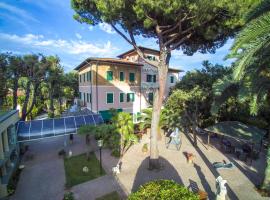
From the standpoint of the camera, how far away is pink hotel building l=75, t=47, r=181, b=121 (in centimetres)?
2336

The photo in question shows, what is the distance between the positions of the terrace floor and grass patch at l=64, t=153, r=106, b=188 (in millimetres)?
461

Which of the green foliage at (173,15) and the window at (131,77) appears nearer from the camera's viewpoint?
the green foliage at (173,15)

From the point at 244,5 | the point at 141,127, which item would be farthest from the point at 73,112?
the point at 244,5

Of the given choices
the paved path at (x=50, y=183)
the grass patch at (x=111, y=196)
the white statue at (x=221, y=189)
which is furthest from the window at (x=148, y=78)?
the white statue at (x=221, y=189)

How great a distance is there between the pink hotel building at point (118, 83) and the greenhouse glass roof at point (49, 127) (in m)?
4.12

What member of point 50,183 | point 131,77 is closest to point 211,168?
point 50,183

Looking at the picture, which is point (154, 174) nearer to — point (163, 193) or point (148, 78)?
point (163, 193)

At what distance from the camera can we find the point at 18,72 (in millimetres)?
19656

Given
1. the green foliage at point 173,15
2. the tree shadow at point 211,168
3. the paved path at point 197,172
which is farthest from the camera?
the paved path at point 197,172

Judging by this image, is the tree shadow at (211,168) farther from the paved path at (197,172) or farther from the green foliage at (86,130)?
the green foliage at (86,130)

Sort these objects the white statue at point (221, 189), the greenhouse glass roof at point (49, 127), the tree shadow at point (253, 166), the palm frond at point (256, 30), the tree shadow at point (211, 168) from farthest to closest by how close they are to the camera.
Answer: the greenhouse glass roof at point (49, 127) < the tree shadow at point (253, 166) < the tree shadow at point (211, 168) < the white statue at point (221, 189) < the palm frond at point (256, 30)

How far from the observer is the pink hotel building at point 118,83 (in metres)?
23.4

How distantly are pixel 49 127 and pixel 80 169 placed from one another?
246 inches

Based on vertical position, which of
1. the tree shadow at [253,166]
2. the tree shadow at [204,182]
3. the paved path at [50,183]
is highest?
the tree shadow at [253,166]
